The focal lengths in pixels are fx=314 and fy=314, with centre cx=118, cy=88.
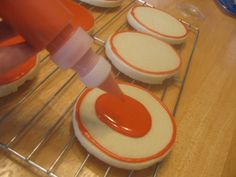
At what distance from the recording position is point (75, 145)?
1.40 feet

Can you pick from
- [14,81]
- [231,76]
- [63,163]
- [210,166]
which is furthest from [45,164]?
[231,76]

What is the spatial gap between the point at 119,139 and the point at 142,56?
0.69 feet

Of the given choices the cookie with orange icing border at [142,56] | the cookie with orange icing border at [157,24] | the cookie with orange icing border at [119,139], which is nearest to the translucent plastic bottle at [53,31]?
the cookie with orange icing border at [119,139]

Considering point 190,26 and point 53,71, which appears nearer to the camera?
point 53,71

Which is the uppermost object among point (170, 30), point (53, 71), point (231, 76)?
point (53, 71)

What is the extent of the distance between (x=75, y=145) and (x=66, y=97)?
9cm

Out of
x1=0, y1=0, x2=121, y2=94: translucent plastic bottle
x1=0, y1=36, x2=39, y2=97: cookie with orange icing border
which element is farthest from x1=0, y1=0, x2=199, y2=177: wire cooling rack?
x1=0, y1=0, x2=121, y2=94: translucent plastic bottle

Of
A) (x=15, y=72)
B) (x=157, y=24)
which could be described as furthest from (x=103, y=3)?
(x=15, y=72)

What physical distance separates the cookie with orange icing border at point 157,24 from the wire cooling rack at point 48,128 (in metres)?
0.16

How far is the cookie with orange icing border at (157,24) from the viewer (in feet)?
2.18

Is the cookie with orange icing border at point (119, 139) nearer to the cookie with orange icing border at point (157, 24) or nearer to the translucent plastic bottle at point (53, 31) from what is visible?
the translucent plastic bottle at point (53, 31)

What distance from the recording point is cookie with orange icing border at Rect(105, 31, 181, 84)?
1.79 ft

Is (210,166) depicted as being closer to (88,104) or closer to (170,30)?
(88,104)

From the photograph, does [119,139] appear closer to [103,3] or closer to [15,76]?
[15,76]
